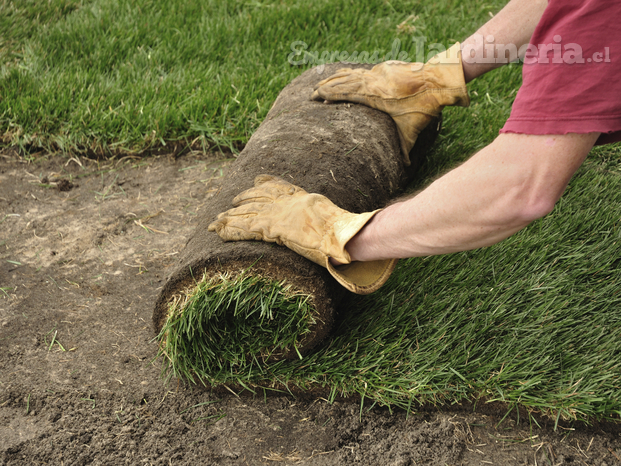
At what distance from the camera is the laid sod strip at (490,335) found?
72.9 inches

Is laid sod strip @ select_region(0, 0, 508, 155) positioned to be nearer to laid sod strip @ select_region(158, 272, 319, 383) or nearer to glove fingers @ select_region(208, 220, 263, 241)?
glove fingers @ select_region(208, 220, 263, 241)

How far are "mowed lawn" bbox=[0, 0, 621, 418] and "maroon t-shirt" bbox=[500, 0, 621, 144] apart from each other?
3.19 ft

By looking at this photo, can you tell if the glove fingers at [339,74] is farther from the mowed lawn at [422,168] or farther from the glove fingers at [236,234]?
the glove fingers at [236,234]

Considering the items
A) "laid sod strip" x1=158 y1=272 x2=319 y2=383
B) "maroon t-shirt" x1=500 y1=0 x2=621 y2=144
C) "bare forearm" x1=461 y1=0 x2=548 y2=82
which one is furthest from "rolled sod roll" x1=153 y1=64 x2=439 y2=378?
"maroon t-shirt" x1=500 y1=0 x2=621 y2=144

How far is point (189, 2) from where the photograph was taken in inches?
169

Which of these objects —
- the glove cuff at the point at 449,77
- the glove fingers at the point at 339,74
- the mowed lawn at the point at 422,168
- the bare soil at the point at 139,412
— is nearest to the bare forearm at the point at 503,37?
the glove cuff at the point at 449,77

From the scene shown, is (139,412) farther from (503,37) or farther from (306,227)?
(503,37)

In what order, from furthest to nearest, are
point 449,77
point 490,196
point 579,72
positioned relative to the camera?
point 449,77
point 490,196
point 579,72

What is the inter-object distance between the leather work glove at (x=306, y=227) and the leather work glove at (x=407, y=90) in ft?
2.63

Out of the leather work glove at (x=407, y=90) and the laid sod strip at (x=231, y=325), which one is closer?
the laid sod strip at (x=231, y=325)

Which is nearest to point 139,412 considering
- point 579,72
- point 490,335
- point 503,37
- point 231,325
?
point 231,325

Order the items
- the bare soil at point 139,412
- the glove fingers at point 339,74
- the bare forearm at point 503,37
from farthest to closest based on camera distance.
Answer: the glove fingers at point 339,74
the bare forearm at point 503,37
the bare soil at point 139,412

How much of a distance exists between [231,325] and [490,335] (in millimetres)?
1007

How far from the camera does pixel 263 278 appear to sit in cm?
184
